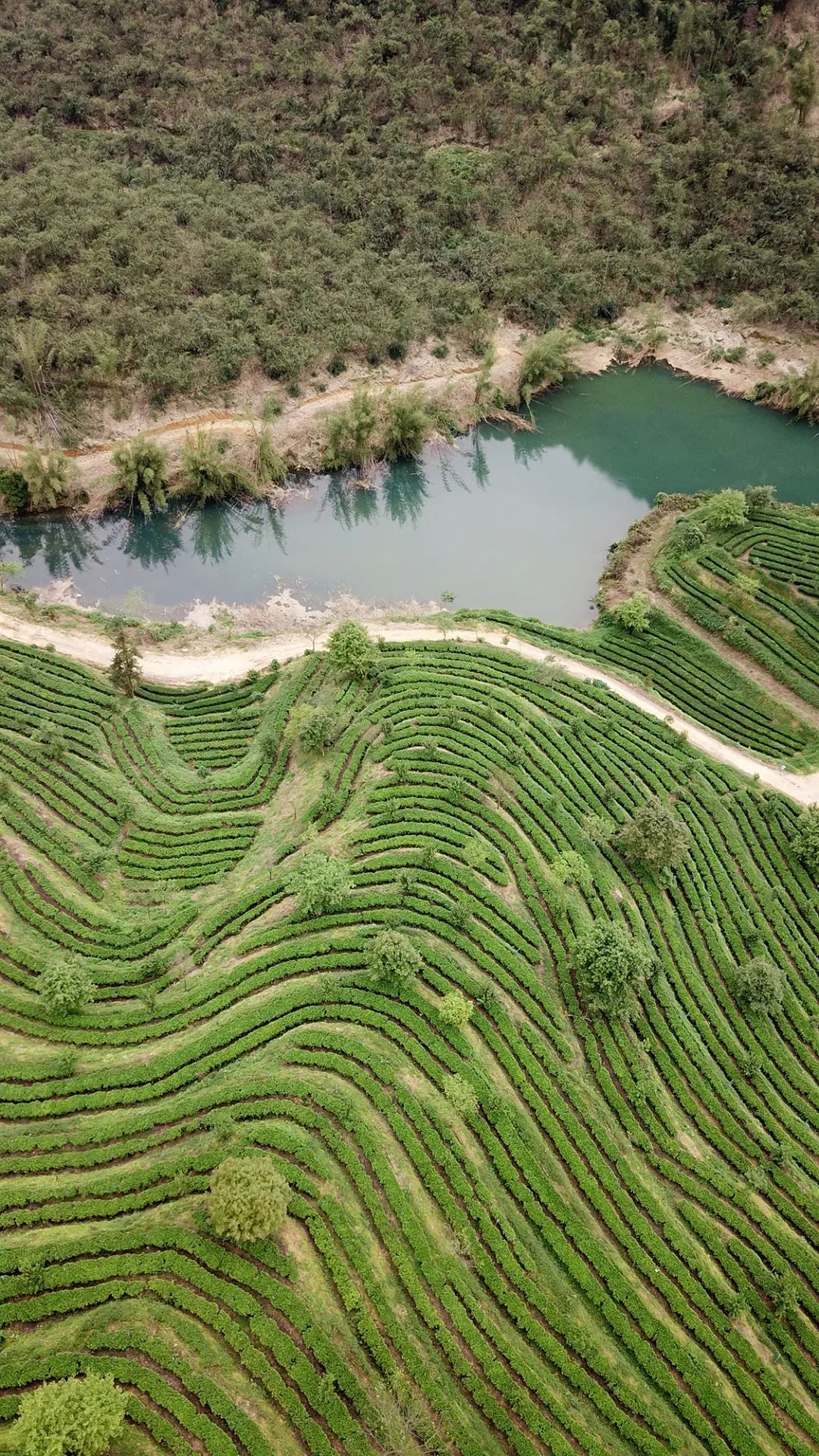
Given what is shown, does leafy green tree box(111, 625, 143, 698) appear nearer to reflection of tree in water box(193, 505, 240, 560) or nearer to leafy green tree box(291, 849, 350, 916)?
reflection of tree in water box(193, 505, 240, 560)

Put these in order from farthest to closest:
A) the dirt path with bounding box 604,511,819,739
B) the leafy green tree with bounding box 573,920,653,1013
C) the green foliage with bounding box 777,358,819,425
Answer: the green foliage with bounding box 777,358,819,425 < the dirt path with bounding box 604,511,819,739 < the leafy green tree with bounding box 573,920,653,1013

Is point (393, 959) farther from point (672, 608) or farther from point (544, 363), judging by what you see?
point (544, 363)

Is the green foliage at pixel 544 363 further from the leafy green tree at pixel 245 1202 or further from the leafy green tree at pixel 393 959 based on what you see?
the leafy green tree at pixel 245 1202

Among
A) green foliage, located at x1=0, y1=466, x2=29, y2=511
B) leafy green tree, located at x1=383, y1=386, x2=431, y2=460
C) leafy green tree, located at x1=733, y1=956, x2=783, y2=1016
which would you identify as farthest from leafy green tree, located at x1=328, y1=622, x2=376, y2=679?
green foliage, located at x1=0, y1=466, x2=29, y2=511

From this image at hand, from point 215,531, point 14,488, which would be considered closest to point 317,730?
point 215,531

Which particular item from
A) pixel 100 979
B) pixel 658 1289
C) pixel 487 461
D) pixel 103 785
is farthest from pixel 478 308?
pixel 658 1289
